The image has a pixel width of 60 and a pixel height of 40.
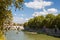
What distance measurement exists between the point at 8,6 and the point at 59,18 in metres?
64.9

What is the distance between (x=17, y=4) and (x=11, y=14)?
56cm

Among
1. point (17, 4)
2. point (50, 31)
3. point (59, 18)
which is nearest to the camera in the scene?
point (17, 4)

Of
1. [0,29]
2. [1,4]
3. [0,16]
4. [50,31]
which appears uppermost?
[1,4]

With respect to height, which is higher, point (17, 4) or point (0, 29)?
point (17, 4)

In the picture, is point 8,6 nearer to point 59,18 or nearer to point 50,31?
point 59,18

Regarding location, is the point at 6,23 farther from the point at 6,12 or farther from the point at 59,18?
the point at 59,18

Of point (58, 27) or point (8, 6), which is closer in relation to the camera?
point (8, 6)

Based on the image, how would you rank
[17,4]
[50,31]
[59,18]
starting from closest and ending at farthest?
[17,4]
[59,18]
[50,31]

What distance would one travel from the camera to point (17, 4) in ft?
22.5

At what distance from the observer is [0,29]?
700 centimetres

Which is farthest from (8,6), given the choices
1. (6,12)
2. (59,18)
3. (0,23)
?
(59,18)

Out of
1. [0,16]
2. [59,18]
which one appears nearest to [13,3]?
[0,16]

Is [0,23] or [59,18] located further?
[59,18]

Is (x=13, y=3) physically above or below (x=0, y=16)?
above
